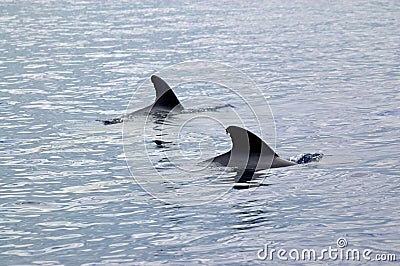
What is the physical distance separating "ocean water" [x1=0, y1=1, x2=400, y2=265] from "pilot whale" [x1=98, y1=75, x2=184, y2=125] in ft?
1.22

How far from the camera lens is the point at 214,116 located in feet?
64.7

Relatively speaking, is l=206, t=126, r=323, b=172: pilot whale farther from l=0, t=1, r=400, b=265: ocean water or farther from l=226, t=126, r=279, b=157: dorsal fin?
l=0, t=1, r=400, b=265: ocean water

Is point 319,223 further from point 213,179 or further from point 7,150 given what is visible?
point 7,150

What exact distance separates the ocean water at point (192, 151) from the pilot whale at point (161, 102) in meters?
0.37

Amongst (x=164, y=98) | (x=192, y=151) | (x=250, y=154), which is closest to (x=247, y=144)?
(x=250, y=154)

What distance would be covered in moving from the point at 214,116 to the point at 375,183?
23.7ft

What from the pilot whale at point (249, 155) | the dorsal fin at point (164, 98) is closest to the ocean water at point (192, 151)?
the pilot whale at point (249, 155)

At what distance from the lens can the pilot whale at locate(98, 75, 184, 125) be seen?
757 inches

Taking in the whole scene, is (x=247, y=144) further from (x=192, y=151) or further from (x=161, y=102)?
(x=161, y=102)

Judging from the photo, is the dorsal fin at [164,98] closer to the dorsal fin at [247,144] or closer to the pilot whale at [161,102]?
the pilot whale at [161,102]

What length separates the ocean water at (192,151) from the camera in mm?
10570

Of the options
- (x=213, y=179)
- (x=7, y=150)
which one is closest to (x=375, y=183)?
(x=213, y=179)

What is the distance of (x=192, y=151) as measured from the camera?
15672 mm

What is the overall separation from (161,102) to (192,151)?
4364 mm
